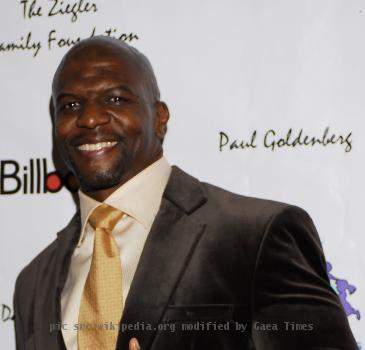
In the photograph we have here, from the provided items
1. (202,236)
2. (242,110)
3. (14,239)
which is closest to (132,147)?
(202,236)

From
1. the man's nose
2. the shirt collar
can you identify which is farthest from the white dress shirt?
the man's nose

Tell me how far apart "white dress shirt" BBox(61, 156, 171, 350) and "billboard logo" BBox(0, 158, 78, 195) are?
10.0 inches

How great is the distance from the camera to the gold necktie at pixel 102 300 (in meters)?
1.03

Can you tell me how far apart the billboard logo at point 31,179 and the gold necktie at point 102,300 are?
34 centimetres

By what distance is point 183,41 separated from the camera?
1.34 metres

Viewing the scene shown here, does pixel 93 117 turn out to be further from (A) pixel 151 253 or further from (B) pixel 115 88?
(A) pixel 151 253

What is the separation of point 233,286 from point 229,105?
1.40 ft

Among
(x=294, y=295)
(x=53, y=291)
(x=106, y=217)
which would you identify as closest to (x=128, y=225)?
(x=106, y=217)

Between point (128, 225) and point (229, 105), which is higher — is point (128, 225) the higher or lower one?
the lower one

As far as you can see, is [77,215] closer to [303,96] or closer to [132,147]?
[132,147]

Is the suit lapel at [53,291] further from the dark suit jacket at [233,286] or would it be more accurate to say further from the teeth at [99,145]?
the teeth at [99,145]

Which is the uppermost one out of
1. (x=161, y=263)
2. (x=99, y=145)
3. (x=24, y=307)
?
(x=99, y=145)

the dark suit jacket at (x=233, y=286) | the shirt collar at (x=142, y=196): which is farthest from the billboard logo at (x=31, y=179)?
the dark suit jacket at (x=233, y=286)

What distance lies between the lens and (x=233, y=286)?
1009mm
